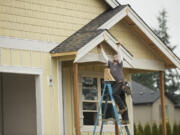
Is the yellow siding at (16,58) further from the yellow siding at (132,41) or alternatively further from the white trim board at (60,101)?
the yellow siding at (132,41)

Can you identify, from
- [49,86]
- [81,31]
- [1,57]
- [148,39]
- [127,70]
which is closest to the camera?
[1,57]

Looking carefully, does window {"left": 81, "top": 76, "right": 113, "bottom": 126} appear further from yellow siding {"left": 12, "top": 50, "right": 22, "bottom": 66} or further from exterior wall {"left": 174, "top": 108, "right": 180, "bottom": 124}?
exterior wall {"left": 174, "top": 108, "right": 180, "bottom": 124}

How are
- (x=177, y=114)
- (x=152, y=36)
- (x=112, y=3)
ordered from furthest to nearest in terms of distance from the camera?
1. (x=177, y=114)
2. (x=112, y=3)
3. (x=152, y=36)

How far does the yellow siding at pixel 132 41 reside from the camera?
17.1 meters

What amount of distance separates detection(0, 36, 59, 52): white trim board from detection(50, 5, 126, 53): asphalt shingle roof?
0.74ft

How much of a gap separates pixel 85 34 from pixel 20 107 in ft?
11.1

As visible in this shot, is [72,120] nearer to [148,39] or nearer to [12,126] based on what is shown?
[12,126]

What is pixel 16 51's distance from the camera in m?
13.9

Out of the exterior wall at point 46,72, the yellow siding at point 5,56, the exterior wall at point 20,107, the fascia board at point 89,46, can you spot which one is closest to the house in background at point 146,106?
A: the exterior wall at point 20,107

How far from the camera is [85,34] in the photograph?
49.9ft

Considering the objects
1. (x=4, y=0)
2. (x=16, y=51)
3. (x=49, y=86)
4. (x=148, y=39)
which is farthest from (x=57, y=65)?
(x=148, y=39)

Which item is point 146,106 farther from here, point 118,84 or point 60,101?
point 118,84

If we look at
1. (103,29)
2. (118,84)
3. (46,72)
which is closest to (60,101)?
(46,72)

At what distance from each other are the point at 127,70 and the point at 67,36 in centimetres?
399
